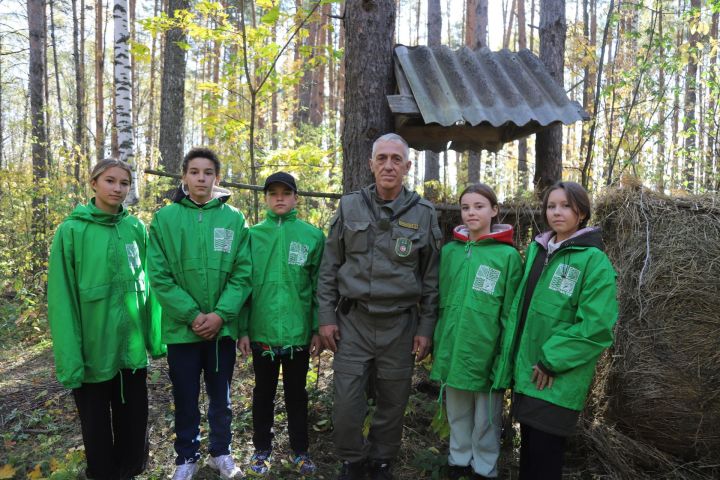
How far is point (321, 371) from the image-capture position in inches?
211

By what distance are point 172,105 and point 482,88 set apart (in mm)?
6479

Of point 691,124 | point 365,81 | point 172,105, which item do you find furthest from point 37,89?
point 691,124

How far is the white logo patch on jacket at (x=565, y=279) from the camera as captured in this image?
9.23ft

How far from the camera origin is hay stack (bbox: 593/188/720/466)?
3.24m

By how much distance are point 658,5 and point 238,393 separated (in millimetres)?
7584

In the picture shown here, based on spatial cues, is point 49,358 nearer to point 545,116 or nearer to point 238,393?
point 238,393

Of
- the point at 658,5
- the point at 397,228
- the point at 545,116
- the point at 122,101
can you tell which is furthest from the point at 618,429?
the point at 122,101

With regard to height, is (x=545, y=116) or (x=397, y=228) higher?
(x=545, y=116)

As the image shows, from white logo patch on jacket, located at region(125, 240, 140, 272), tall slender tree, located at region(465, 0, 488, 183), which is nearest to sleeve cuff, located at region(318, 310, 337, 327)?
white logo patch on jacket, located at region(125, 240, 140, 272)

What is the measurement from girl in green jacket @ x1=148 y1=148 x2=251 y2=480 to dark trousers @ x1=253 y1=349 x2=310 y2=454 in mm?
208

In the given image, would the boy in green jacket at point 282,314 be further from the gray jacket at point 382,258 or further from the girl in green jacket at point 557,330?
the girl in green jacket at point 557,330

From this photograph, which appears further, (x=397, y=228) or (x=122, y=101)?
(x=122, y=101)

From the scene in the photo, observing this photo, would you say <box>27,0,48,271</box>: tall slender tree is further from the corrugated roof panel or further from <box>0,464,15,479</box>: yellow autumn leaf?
the corrugated roof panel

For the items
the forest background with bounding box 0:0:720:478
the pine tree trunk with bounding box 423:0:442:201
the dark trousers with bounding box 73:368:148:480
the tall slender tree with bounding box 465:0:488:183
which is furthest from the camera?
the tall slender tree with bounding box 465:0:488:183
